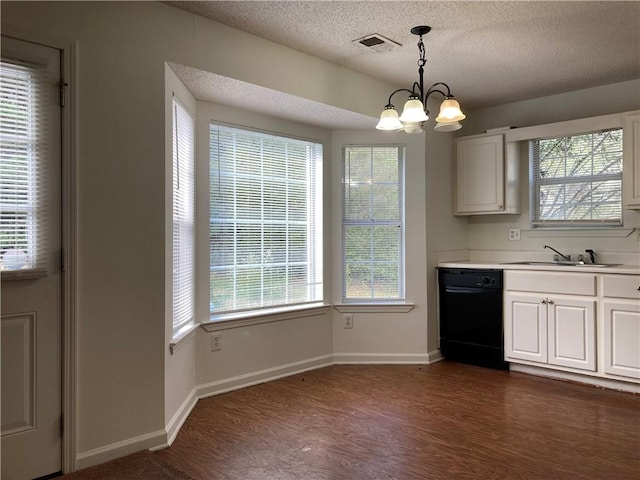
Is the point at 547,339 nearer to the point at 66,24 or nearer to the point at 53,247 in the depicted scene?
the point at 53,247

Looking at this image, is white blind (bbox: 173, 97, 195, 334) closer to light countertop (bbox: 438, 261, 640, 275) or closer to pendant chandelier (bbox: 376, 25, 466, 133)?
pendant chandelier (bbox: 376, 25, 466, 133)

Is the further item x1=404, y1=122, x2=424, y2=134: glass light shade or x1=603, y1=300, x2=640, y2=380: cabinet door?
x1=603, y1=300, x2=640, y2=380: cabinet door

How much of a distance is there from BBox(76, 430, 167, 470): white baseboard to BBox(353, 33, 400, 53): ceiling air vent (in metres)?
2.66

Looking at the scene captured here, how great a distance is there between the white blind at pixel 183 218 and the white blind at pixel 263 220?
20cm

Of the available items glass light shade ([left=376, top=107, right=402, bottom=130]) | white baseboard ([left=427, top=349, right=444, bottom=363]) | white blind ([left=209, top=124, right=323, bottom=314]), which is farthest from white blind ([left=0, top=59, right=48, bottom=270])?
white baseboard ([left=427, top=349, right=444, bottom=363])

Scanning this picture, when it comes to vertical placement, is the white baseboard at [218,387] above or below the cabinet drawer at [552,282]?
below

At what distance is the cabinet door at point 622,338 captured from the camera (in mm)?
3375

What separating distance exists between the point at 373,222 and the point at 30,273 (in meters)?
2.83

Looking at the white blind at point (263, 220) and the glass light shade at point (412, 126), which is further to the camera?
the white blind at point (263, 220)

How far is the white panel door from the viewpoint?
2.10 meters

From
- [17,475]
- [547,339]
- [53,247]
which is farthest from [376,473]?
[547,339]

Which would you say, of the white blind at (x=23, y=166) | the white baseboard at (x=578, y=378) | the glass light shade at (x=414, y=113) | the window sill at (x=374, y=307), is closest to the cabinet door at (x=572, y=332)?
the white baseboard at (x=578, y=378)

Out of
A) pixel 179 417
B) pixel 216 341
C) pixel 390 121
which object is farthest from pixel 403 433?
pixel 390 121

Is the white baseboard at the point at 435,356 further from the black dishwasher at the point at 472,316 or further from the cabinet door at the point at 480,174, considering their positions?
the cabinet door at the point at 480,174
